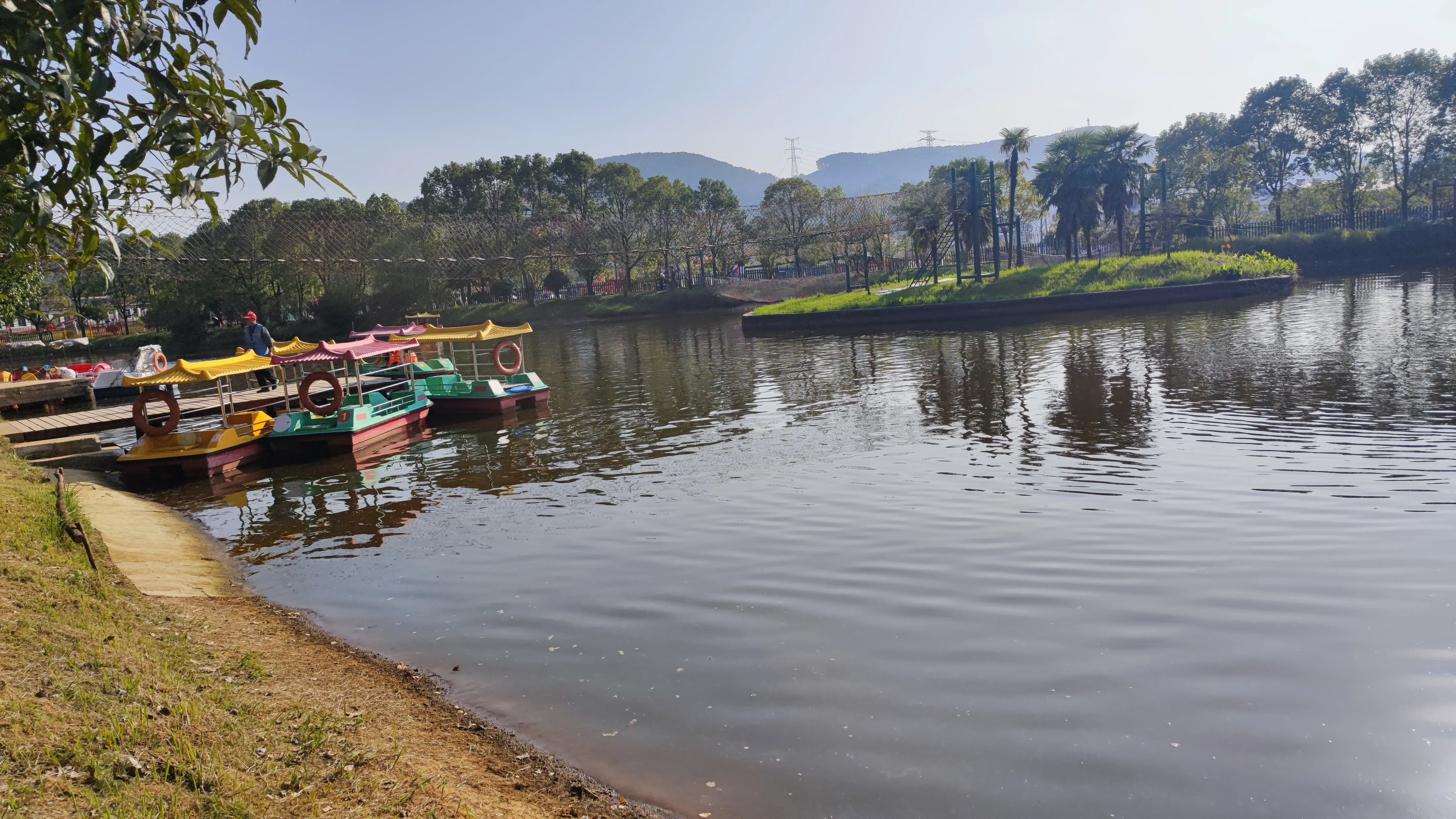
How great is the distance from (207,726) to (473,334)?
19001mm

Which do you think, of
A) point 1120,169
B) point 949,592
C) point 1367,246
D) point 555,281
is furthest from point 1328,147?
point 949,592

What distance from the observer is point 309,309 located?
222 ft

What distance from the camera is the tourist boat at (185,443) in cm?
1617

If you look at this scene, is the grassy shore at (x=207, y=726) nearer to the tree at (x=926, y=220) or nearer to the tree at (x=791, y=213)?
the tree at (x=926, y=220)

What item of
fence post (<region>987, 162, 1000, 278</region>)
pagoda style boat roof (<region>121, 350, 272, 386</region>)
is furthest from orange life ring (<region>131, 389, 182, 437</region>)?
fence post (<region>987, 162, 1000, 278</region>)

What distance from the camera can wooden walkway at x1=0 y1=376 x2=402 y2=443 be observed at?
19766 mm

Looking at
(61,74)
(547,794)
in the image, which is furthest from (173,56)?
(547,794)

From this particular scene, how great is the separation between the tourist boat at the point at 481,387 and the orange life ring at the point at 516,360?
0.11ft

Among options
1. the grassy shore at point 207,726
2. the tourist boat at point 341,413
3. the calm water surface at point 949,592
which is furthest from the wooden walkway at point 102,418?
the grassy shore at point 207,726

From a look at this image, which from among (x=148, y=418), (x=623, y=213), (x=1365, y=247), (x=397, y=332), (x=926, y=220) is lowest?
(x=148, y=418)

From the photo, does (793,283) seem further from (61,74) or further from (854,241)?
(61,74)

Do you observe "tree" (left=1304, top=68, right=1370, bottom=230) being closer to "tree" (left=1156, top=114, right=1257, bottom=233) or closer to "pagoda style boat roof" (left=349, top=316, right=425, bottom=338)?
"tree" (left=1156, top=114, right=1257, bottom=233)

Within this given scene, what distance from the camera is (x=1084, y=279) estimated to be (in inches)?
1718

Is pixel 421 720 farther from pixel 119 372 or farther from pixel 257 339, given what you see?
pixel 119 372
